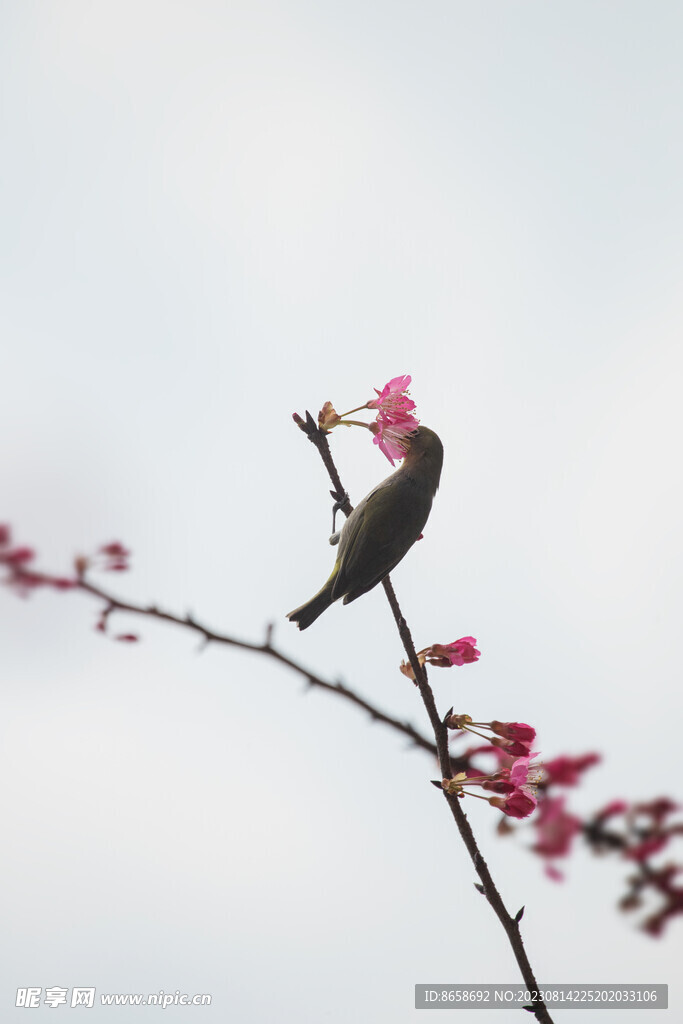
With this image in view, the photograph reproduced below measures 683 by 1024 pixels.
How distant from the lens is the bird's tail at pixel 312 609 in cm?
404

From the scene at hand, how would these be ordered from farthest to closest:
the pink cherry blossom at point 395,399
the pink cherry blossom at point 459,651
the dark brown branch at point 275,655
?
the pink cherry blossom at point 395,399, the pink cherry blossom at point 459,651, the dark brown branch at point 275,655

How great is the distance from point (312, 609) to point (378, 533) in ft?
1.61

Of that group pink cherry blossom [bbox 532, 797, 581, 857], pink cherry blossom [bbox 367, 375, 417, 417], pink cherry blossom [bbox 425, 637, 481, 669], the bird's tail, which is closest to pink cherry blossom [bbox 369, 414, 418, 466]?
pink cherry blossom [bbox 367, 375, 417, 417]

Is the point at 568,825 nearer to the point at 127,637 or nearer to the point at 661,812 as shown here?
the point at 661,812

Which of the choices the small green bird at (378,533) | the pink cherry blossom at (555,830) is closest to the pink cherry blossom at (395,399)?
the small green bird at (378,533)

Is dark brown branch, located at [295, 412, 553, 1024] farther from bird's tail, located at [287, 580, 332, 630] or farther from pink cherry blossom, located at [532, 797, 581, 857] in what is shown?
bird's tail, located at [287, 580, 332, 630]

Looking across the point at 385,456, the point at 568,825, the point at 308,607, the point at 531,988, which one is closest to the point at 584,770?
the point at 568,825

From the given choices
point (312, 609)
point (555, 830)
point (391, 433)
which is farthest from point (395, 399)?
point (555, 830)

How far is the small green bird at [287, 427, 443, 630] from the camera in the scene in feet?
13.4

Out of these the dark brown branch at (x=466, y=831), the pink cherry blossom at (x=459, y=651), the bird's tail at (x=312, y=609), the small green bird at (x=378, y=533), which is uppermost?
the small green bird at (x=378, y=533)

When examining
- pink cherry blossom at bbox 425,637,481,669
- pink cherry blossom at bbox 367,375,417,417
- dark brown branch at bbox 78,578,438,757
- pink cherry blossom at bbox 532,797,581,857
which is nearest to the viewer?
dark brown branch at bbox 78,578,438,757

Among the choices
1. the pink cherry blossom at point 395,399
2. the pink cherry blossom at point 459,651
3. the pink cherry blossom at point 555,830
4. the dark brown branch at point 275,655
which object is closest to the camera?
the dark brown branch at point 275,655

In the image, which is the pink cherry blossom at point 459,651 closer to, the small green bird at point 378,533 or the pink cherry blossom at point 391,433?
the small green bird at point 378,533

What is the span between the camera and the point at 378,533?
4.20 m
